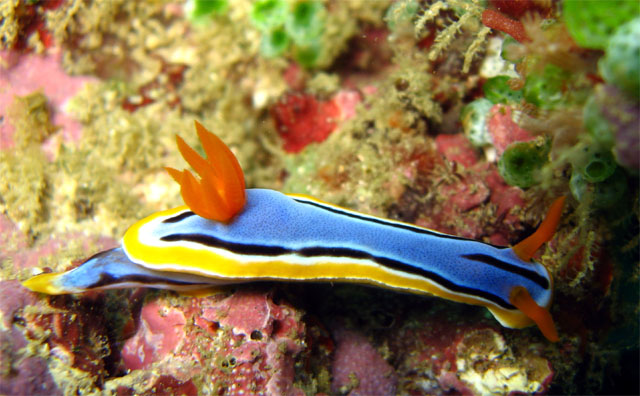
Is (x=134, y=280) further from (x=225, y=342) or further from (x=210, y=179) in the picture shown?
(x=210, y=179)

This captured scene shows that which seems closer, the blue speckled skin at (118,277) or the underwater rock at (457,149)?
the blue speckled skin at (118,277)

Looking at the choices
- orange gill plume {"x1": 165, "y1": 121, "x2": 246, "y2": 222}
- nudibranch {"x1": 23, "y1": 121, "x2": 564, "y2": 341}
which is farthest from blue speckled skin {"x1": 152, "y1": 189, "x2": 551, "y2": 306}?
orange gill plume {"x1": 165, "y1": 121, "x2": 246, "y2": 222}

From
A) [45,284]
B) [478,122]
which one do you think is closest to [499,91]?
[478,122]

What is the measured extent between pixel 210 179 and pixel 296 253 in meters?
0.71

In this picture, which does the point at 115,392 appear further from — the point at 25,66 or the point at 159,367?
the point at 25,66

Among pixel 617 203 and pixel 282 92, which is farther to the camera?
pixel 282 92

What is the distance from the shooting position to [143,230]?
101 inches

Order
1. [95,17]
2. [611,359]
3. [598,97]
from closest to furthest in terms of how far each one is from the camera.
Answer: [598,97] < [611,359] < [95,17]

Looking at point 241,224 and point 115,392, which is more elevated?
point 241,224

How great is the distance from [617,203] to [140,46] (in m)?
4.92

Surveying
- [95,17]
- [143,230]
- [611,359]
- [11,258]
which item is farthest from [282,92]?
[611,359]

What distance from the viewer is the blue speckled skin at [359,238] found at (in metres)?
2.44

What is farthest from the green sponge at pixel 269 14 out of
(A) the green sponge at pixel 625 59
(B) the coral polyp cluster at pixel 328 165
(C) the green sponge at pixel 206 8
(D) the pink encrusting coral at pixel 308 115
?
(A) the green sponge at pixel 625 59

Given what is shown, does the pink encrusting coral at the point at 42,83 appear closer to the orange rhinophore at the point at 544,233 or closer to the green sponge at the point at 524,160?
the green sponge at the point at 524,160
